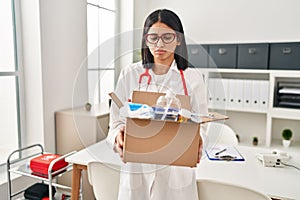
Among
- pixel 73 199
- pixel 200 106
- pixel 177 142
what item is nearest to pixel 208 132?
pixel 200 106

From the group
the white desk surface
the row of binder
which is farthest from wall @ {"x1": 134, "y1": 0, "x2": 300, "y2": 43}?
the white desk surface

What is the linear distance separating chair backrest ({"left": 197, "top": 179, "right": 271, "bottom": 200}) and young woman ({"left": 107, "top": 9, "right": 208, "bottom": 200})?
4cm

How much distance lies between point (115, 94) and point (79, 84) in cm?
17

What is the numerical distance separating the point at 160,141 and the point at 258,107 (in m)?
1.94

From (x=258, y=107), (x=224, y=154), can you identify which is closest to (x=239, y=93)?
(x=258, y=107)

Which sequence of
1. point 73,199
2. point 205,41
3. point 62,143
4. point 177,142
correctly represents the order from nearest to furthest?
point 177,142 < point 73,199 < point 62,143 < point 205,41

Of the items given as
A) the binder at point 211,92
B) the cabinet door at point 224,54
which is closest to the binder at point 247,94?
the cabinet door at point 224,54

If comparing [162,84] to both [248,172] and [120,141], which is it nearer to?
[120,141]

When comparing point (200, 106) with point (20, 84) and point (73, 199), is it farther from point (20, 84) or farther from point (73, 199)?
point (20, 84)

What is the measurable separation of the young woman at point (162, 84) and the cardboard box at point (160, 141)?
0.05 m

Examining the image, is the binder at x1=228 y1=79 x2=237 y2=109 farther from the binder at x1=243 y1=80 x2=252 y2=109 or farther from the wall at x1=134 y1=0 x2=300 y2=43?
the wall at x1=134 y1=0 x2=300 y2=43

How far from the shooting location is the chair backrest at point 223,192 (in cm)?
91

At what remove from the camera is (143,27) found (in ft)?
2.60

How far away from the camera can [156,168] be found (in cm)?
83
